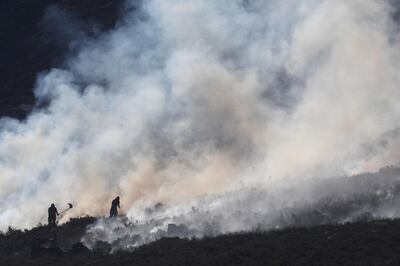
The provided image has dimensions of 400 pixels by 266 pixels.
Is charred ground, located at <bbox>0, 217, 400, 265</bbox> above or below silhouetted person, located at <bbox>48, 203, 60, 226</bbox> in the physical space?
below

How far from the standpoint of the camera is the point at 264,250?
163 feet

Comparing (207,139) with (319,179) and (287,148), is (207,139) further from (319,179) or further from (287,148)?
(319,179)

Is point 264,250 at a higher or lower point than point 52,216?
lower

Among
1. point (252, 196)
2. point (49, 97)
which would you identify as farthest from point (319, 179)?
point (49, 97)

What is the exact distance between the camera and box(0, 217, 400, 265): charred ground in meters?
45.5

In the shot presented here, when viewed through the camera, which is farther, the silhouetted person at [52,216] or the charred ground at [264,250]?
the silhouetted person at [52,216]

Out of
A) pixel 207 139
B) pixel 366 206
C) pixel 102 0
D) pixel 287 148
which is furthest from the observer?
pixel 102 0

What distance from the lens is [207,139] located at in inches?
3305

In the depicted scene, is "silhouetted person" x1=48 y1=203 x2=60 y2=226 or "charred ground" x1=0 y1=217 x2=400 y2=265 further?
"silhouetted person" x1=48 y1=203 x2=60 y2=226

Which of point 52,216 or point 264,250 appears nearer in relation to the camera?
point 264,250

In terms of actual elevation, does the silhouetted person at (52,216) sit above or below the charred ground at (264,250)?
above

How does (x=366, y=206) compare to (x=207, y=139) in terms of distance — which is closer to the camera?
(x=366, y=206)

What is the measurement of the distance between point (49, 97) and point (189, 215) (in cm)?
4616

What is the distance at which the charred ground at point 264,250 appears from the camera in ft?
149
